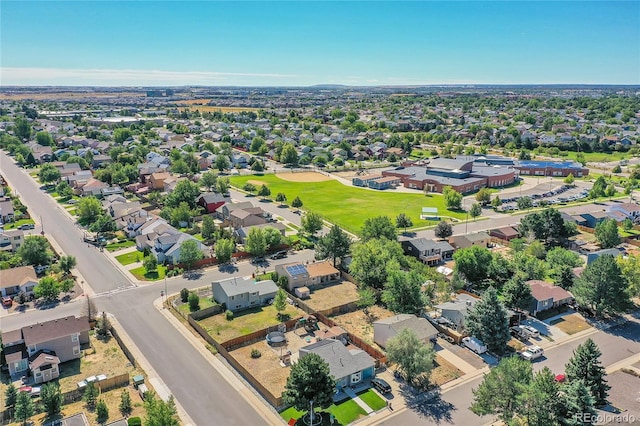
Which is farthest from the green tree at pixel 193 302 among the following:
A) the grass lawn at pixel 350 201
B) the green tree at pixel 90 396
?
the grass lawn at pixel 350 201

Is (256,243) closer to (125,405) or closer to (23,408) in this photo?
(125,405)

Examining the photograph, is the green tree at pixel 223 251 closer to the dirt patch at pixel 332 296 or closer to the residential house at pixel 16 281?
the dirt patch at pixel 332 296

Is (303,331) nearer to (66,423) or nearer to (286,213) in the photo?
(66,423)

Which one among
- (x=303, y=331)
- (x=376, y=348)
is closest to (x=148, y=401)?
(x=303, y=331)

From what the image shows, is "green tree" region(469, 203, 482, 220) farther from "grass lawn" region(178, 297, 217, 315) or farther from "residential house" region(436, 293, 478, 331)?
"grass lawn" region(178, 297, 217, 315)

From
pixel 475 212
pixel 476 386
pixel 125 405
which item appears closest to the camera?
pixel 125 405

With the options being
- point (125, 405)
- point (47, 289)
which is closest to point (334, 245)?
point (125, 405)
